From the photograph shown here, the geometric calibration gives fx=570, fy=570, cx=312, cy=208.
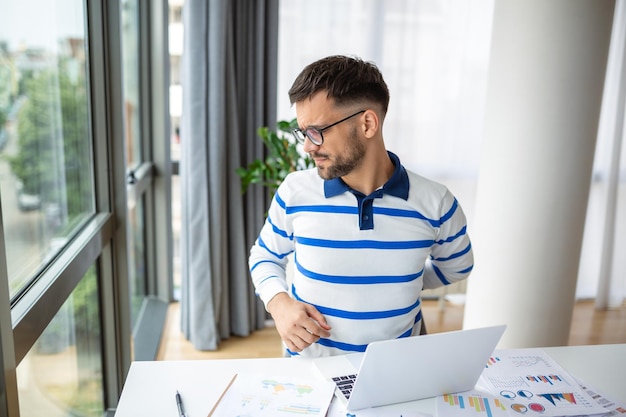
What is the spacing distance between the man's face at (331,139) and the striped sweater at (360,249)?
0.07 m

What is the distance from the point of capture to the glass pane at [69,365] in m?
1.60

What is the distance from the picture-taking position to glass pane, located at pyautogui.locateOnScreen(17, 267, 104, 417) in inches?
62.9

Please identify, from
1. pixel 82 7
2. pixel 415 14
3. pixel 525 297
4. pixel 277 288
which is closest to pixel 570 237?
pixel 525 297

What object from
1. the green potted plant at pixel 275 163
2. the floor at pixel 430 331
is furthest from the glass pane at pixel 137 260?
the green potted plant at pixel 275 163

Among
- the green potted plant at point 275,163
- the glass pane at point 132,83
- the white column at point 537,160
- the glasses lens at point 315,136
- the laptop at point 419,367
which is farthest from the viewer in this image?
the glass pane at point 132,83

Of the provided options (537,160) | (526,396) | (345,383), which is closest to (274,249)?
(345,383)

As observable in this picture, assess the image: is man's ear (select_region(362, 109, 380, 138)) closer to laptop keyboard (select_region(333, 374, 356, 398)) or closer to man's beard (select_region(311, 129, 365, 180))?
man's beard (select_region(311, 129, 365, 180))

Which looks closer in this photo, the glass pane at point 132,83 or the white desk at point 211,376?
the white desk at point 211,376

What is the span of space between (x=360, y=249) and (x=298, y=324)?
0.88 ft

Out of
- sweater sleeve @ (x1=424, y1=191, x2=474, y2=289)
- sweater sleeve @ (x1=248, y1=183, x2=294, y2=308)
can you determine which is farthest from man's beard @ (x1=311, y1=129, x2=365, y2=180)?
sweater sleeve @ (x1=424, y1=191, x2=474, y2=289)

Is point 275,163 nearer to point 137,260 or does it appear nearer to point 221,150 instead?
point 221,150

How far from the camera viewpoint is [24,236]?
1.60 m

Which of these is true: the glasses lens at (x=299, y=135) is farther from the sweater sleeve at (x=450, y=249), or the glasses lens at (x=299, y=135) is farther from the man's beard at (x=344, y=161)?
the sweater sleeve at (x=450, y=249)

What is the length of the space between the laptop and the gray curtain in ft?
6.44
